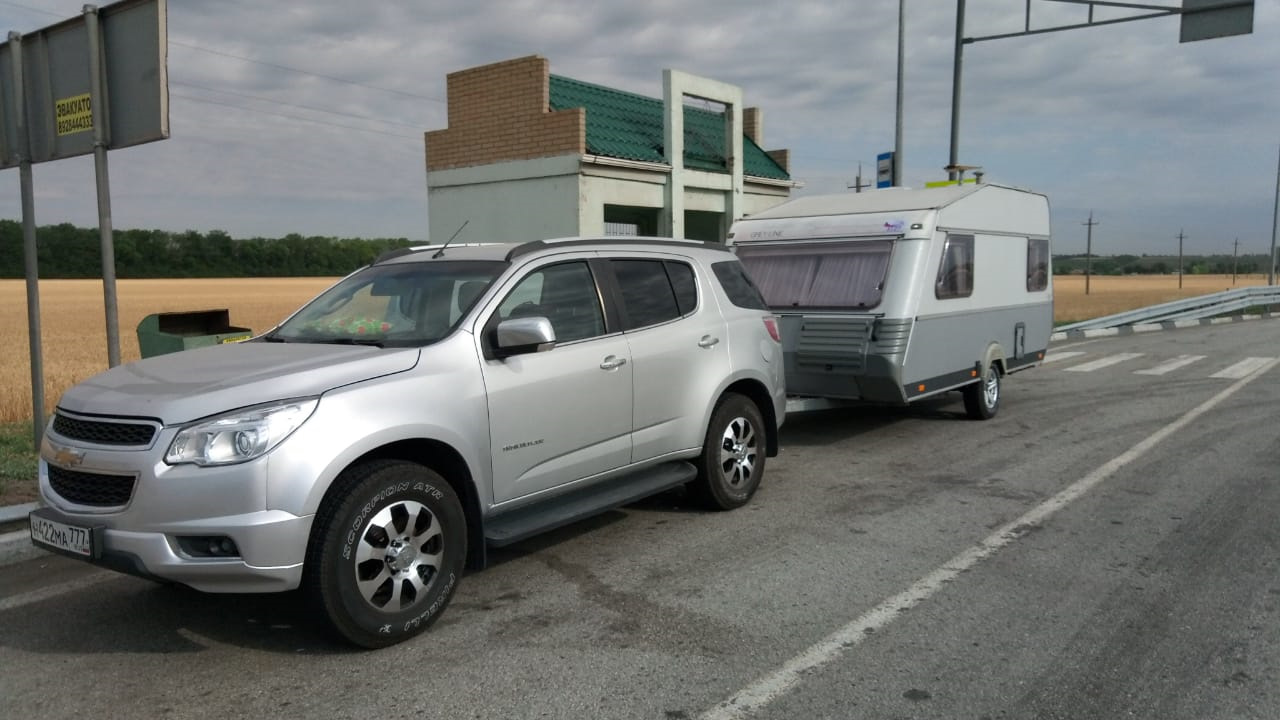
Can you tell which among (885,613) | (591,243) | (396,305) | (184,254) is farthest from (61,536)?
(184,254)

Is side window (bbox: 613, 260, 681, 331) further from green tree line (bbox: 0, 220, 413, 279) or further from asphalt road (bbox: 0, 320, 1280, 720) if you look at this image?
green tree line (bbox: 0, 220, 413, 279)

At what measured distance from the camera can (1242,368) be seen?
1519 centimetres

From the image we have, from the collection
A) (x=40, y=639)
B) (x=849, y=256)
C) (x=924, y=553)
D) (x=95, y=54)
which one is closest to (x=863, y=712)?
(x=924, y=553)

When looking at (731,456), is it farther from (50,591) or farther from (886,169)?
(886,169)

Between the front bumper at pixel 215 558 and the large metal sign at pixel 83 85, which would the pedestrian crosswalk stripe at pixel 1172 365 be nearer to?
the large metal sign at pixel 83 85

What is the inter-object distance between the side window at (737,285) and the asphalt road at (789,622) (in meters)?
1.48

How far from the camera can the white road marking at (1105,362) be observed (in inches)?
602

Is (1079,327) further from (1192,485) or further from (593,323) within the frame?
(593,323)

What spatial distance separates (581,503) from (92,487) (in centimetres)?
239

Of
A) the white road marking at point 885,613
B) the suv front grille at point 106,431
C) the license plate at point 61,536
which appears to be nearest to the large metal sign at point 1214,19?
the white road marking at point 885,613

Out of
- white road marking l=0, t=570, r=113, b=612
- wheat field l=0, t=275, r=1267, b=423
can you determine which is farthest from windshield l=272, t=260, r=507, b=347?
wheat field l=0, t=275, r=1267, b=423

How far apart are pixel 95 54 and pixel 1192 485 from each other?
900 centimetres

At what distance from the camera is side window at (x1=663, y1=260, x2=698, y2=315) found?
249 inches

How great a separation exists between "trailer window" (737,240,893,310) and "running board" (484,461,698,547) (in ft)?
12.0
